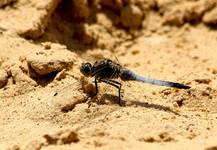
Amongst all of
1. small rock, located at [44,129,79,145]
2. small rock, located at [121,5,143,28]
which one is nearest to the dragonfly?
small rock, located at [44,129,79,145]

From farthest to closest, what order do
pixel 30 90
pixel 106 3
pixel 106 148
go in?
pixel 106 3, pixel 30 90, pixel 106 148

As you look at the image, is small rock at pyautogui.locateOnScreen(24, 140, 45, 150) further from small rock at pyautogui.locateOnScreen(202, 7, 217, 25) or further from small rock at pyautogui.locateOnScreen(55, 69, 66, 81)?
small rock at pyautogui.locateOnScreen(202, 7, 217, 25)

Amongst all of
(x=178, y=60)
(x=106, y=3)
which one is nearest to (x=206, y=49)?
(x=178, y=60)

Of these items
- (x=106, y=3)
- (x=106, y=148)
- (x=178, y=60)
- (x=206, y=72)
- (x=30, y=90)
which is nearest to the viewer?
(x=106, y=148)

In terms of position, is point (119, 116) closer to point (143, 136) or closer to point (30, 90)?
point (143, 136)

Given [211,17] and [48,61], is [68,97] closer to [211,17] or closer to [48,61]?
[48,61]

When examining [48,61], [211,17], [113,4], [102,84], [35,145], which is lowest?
[35,145]

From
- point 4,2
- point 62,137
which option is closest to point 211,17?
point 4,2
